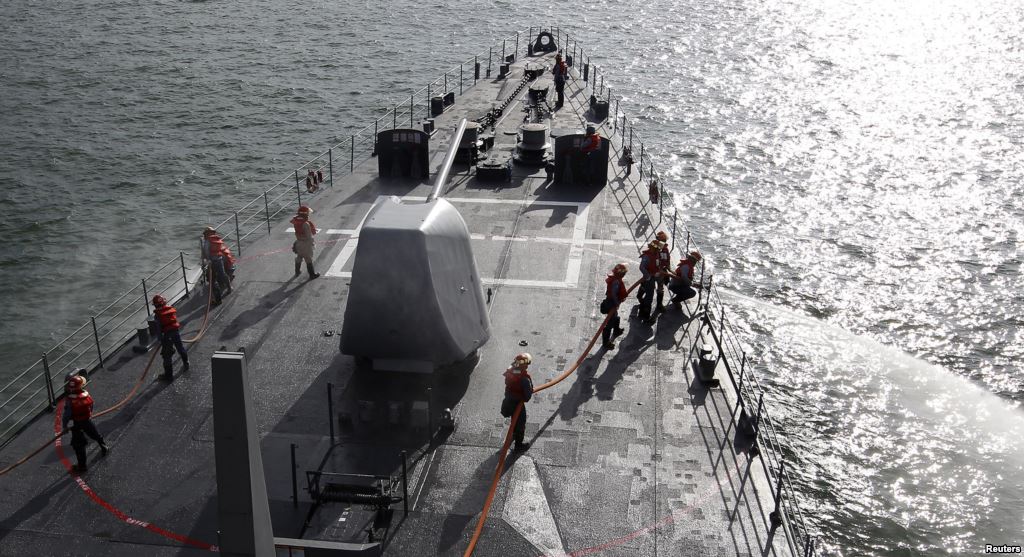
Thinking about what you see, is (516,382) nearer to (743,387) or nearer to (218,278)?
(743,387)

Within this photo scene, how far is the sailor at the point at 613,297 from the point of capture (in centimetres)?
2059

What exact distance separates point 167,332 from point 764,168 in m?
36.8

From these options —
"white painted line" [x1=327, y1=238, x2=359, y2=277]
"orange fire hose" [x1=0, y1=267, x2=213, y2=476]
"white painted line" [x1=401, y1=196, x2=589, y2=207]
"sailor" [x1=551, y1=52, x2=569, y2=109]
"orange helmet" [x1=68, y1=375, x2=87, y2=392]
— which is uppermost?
"sailor" [x1=551, y1=52, x2=569, y2=109]

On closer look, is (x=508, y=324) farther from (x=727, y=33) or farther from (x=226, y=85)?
(x=727, y=33)

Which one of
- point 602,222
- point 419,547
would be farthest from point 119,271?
point 419,547

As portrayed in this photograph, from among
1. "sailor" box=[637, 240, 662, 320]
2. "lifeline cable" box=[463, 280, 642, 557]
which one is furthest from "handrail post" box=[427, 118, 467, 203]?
"sailor" box=[637, 240, 662, 320]

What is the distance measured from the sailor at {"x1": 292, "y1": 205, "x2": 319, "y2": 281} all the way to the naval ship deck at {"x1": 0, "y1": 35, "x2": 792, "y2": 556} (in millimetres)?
376

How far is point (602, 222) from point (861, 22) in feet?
210

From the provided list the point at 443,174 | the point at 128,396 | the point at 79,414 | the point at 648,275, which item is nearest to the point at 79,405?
the point at 79,414

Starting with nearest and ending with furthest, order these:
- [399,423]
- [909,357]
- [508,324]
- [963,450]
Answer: [399,423] → [508,324] → [963,450] → [909,357]

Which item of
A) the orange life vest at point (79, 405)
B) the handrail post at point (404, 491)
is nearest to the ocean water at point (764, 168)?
the handrail post at point (404, 491)

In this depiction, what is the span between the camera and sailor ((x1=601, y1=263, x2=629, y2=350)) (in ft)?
67.6

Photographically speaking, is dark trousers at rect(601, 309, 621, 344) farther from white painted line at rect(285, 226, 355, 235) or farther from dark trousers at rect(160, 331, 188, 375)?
white painted line at rect(285, 226, 355, 235)

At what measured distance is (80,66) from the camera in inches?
2435
